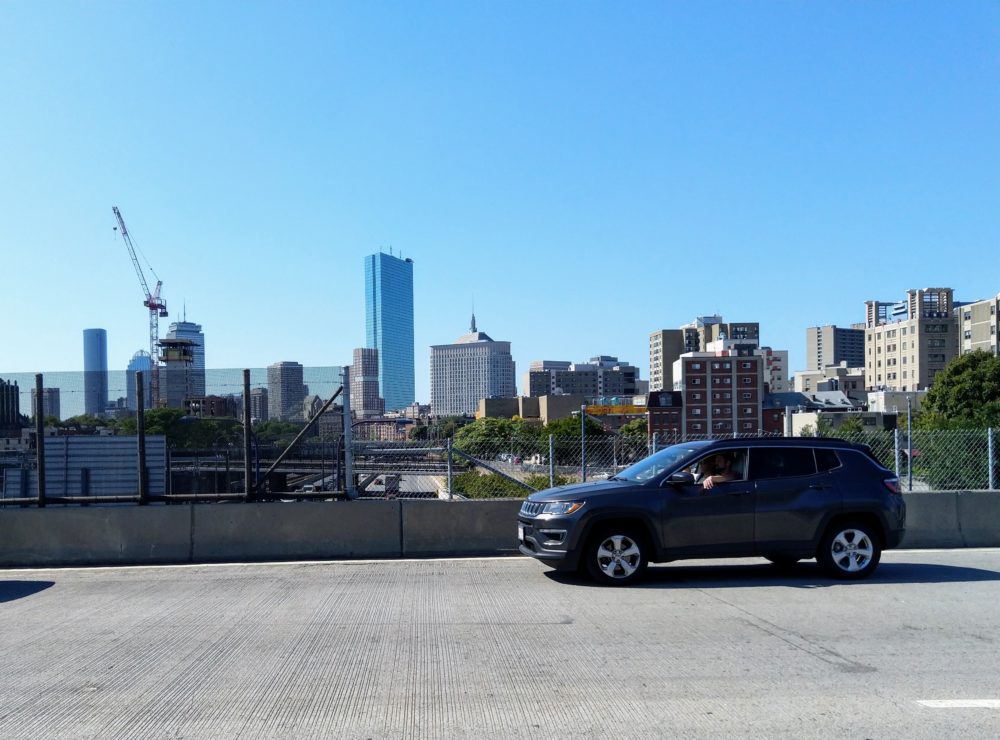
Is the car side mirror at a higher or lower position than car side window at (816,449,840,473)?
lower

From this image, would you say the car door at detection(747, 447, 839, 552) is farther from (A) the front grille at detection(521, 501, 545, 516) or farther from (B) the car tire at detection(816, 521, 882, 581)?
(A) the front grille at detection(521, 501, 545, 516)

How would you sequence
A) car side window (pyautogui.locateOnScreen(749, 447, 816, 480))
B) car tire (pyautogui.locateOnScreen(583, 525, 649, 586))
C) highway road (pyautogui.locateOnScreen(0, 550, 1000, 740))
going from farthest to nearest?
car side window (pyautogui.locateOnScreen(749, 447, 816, 480))
car tire (pyautogui.locateOnScreen(583, 525, 649, 586))
highway road (pyautogui.locateOnScreen(0, 550, 1000, 740))

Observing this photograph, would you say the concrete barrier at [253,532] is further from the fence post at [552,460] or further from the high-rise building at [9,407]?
the high-rise building at [9,407]

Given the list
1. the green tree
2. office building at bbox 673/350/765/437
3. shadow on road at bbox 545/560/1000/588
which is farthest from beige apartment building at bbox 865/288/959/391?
shadow on road at bbox 545/560/1000/588

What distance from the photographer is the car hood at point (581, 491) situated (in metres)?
10.3

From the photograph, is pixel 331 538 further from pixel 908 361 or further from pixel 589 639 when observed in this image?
pixel 908 361

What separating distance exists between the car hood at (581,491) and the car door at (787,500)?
1.56 metres

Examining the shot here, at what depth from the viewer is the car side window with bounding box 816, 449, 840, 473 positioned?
10.9m

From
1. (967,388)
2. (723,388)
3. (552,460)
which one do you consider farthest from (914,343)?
(552,460)

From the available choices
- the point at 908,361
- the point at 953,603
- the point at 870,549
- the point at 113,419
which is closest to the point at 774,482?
the point at 870,549

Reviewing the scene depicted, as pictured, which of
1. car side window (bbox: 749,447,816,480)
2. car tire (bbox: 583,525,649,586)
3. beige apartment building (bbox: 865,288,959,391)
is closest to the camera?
car tire (bbox: 583,525,649,586)

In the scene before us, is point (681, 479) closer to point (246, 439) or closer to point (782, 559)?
point (782, 559)

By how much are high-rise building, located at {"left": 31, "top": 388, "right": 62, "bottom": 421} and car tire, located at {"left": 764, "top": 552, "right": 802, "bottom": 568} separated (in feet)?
35.1

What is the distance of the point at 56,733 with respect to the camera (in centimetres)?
560
